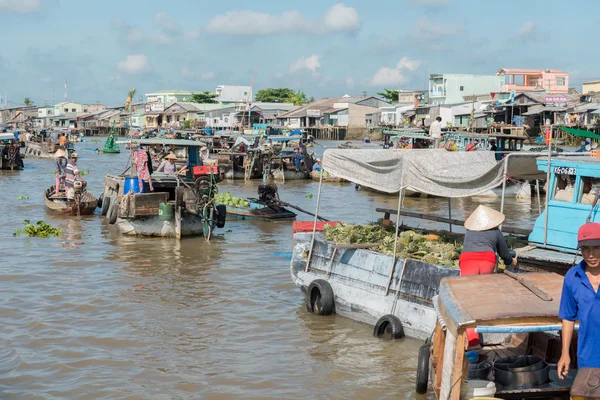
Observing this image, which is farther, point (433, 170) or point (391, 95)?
point (391, 95)

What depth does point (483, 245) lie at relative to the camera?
750cm

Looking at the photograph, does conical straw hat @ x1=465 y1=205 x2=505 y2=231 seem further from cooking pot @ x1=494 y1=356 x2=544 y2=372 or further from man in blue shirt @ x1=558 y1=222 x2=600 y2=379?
man in blue shirt @ x1=558 y1=222 x2=600 y2=379

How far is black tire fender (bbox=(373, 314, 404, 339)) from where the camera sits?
901 cm

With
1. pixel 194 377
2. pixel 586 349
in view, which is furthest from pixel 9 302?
pixel 586 349

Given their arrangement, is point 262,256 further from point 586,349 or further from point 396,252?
point 586,349

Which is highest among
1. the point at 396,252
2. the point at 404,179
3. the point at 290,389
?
the point at 404,179

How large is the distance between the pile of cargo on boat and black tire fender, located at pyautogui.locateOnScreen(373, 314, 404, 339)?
840 mm

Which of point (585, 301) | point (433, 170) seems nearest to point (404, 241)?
point (433, 170)

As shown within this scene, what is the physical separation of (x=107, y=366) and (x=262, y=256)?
6838mm

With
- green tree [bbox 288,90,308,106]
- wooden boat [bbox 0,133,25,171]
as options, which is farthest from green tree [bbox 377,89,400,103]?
wooden boat [bbox 0,133,25,171]

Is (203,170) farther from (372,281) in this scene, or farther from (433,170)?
(433,170)

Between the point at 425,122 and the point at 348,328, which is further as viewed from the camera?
the point at 425,122

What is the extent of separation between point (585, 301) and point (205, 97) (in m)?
102

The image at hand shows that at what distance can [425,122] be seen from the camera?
2598 inches
